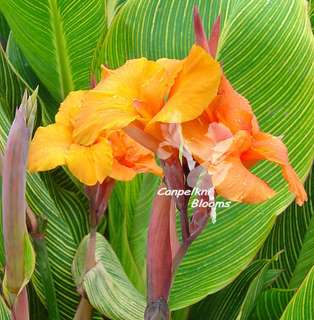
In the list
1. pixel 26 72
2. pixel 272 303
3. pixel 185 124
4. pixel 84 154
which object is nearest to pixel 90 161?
pixel 84 154

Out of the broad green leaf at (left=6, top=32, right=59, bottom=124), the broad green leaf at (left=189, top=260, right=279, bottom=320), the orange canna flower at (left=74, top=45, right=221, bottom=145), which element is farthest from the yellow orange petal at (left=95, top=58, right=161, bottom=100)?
the broad green leaf at (left=6, top=32, right=59, bottom=124)

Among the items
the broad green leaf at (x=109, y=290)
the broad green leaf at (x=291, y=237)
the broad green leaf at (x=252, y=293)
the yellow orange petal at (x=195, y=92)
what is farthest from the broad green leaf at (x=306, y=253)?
the yellow orange petal at (x=195, y=92)

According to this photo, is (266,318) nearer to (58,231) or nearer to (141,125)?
(58,231)

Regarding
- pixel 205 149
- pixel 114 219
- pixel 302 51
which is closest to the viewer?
pixel 205 149

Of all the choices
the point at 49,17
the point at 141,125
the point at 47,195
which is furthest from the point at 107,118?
the point at 49,17

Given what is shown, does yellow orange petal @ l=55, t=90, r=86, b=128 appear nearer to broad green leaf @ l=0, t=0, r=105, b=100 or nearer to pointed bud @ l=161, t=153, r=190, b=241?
pointed bud @ l=161, t=153, r=190, b=241

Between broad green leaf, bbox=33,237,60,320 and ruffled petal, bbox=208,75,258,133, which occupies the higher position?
ruffled petal, bbox=208,75,258,133

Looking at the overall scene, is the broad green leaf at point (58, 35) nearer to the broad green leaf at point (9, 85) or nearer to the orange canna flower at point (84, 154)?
the broad green leaf at point (9, 85)
